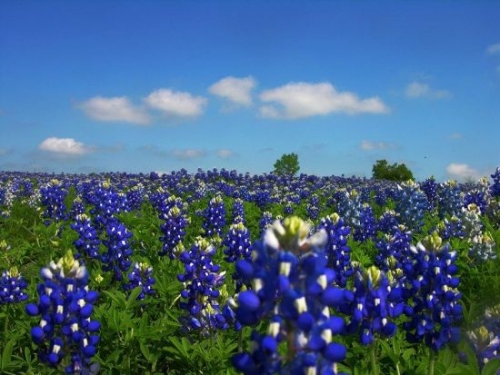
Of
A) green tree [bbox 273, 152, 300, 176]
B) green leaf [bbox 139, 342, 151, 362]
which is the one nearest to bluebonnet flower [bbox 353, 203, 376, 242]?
green leaf [bbox 139, 342, 151, 362]

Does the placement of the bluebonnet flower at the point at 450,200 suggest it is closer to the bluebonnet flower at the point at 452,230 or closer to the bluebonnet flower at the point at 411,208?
the bluebonnet flower at the point at 411,208

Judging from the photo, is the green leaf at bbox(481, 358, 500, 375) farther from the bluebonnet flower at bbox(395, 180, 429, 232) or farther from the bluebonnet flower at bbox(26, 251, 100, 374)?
the bluebonnet flower at bbox(395, 180, 429, 232)

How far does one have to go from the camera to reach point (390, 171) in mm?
41781

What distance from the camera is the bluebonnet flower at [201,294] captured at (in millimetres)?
4496

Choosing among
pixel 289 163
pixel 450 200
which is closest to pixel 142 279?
pixel 450 200

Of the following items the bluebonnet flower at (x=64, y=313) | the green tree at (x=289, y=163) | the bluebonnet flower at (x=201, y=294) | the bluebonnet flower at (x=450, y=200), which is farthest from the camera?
the green tree at (x=289, y=163)

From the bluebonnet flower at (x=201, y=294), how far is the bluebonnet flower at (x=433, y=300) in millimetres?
1418

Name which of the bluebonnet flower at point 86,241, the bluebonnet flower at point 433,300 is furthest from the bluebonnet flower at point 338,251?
the bluebonnet flower at point 86,241

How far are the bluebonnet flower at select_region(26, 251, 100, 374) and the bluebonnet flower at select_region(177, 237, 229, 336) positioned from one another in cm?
116

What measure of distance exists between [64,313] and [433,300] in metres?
2.22

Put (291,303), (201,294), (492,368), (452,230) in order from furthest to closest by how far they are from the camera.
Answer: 1. (452,230)
2. (201,294)
3. (492,368)
4. (291,303)

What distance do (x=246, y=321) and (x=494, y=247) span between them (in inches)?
223

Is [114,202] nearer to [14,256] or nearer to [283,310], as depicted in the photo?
[14,256]

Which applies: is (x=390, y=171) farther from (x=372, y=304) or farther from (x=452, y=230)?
(x=372, y=304)
